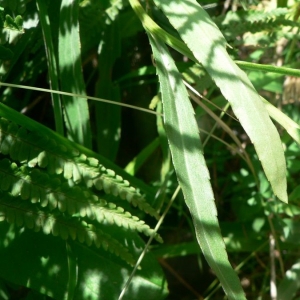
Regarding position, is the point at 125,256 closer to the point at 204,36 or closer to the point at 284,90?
the point at 204,36

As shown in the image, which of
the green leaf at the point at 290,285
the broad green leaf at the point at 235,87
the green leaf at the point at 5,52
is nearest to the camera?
the broad green leaf at the point at 235,87

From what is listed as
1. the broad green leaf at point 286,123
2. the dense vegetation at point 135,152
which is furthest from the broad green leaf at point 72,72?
the broad green leaf at point 286,123

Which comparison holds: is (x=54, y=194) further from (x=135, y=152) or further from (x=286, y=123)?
(x=135, y=152)

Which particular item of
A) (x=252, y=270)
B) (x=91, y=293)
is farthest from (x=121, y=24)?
(x=252, y=270)

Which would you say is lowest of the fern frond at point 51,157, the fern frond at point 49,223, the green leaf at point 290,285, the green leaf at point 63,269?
the green leaf at point 290,285

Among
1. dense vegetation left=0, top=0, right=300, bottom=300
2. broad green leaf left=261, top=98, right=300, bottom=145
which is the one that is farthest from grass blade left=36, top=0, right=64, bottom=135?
broad green leaf left=261, top=98, right=300, bottom=145

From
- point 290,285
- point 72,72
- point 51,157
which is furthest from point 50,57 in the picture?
point 290,285

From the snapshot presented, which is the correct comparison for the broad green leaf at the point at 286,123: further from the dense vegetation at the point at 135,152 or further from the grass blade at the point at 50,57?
the grass blade at the point at 50,57

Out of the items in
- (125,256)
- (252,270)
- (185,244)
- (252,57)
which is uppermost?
(252,57)

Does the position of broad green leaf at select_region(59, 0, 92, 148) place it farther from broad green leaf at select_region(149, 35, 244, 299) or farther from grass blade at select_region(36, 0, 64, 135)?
broad green leaf at select_region(149, 35, 244, 299)
